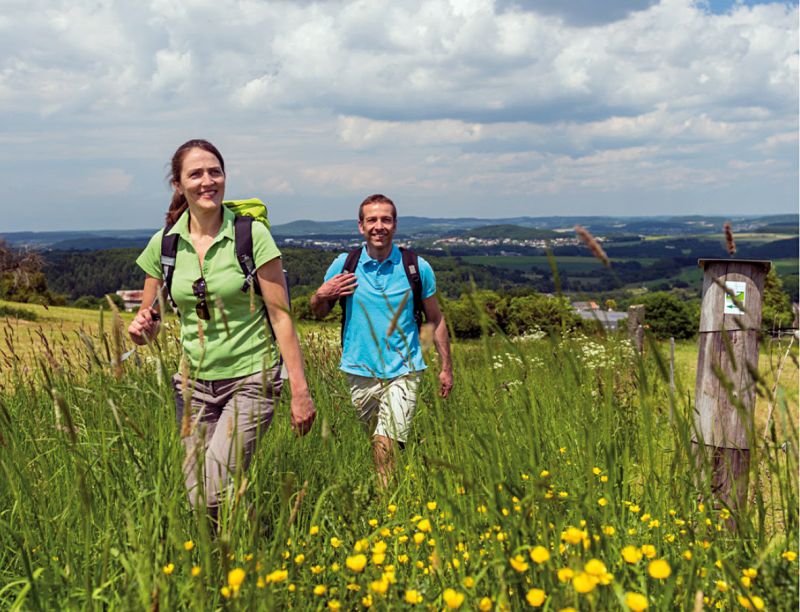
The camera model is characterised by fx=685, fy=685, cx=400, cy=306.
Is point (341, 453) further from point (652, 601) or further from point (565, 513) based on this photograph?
point (652, 601)

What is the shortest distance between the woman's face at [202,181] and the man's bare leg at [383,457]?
5.05 feet

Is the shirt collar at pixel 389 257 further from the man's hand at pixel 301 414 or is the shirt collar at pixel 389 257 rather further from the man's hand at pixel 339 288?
the man's hand at pixel 301 414

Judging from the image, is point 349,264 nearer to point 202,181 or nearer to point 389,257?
point 389,257

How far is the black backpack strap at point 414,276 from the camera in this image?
15.0 feet

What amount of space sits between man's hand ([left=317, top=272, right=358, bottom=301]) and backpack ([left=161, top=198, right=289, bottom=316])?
87 cm

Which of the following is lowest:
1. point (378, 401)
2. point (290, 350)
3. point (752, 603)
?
point (378, 401)

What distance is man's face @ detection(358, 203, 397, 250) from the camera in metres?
4.59

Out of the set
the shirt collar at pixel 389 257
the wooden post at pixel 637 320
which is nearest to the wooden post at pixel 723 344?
the shirt collar at pixel 389 257

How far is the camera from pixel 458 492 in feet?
7.77

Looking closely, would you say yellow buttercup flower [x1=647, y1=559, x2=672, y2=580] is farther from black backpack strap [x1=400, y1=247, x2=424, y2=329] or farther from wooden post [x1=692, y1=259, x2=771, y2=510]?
black backpack strap [x1=400, y1=247, x2=424, y2=329]

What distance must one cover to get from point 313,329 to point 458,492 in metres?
5.85

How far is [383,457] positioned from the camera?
154 inches

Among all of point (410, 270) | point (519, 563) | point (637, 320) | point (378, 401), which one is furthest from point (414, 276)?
point (637, 320)

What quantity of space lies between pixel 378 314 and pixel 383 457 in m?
0.96
